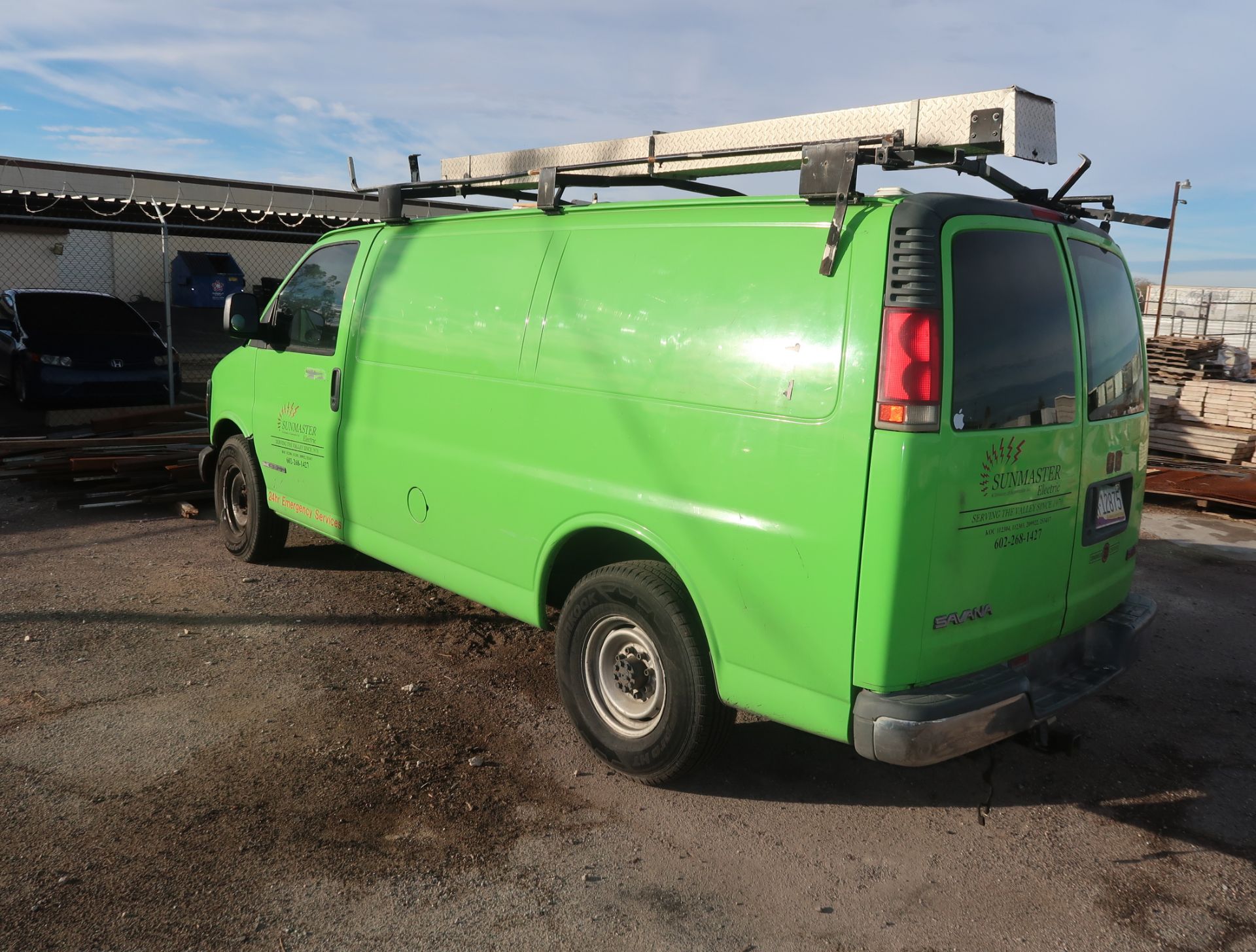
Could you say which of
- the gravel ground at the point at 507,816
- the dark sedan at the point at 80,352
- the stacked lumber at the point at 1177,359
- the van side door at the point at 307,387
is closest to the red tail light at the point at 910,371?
the gravel ground at the point at 507,816

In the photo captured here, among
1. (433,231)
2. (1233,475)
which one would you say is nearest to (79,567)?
(433,231)

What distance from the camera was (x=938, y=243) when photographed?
305cm

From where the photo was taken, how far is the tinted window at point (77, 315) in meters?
12.6

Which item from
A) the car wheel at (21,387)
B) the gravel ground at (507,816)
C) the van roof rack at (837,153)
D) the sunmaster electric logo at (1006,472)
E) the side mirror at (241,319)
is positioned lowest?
the gravel ground at (507,816)

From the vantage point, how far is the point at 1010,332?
3258 millimetres

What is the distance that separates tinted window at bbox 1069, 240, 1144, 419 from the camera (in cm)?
362

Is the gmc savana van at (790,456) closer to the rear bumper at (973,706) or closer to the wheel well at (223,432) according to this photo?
the rear bumper at (973,706)

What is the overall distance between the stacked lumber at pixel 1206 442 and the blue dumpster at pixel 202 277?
23696 mm

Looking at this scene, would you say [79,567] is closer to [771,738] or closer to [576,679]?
[576,679]

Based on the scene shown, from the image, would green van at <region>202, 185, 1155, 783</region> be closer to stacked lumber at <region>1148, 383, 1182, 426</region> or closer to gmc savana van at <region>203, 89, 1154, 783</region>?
gmc savana van at <region>203, 89, 1154, 783</region>

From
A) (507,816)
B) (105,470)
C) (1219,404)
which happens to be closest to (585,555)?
(507,816)

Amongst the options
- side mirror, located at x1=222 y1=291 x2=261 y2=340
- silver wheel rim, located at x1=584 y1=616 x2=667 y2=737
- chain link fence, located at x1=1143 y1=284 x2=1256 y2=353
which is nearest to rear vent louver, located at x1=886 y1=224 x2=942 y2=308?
silver wheel rim, located at x1=584 y1=616 x2=667 y2=737

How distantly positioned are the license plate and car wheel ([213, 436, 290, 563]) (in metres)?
4.92

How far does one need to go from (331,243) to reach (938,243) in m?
3.92
